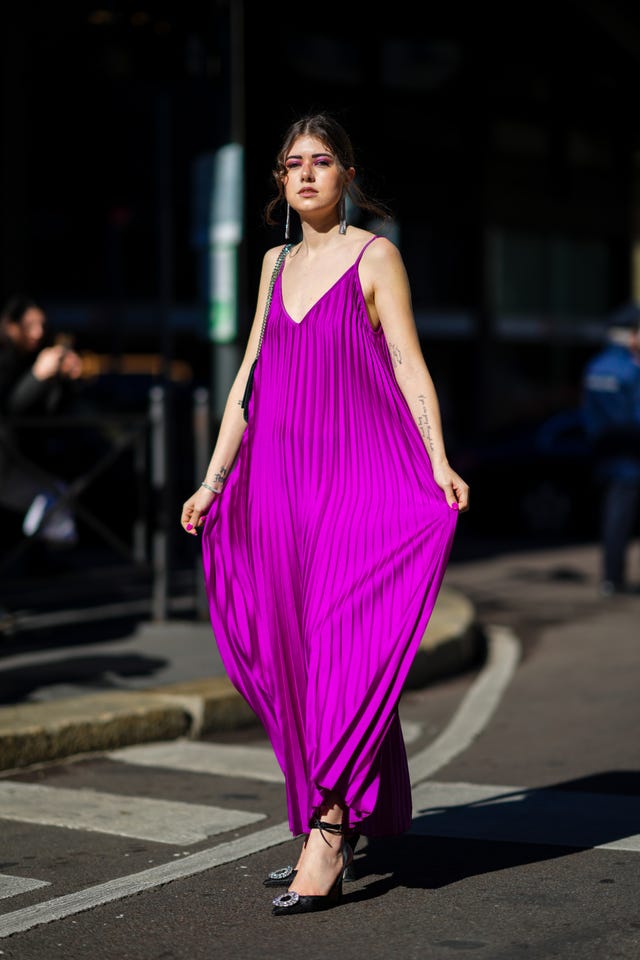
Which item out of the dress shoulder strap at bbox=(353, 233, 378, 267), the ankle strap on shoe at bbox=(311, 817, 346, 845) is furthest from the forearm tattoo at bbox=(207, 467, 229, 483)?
the ankle strap on shoe at bbox=(311, 817, 346, 845)

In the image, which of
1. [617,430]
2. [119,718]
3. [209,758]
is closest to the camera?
[209,758]

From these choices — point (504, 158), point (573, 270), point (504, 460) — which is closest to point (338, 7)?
point (504, 158)

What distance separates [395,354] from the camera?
427 cm

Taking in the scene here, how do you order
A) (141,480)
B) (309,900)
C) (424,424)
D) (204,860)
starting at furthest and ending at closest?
(141,480) → (204,860) → (424,424) → (309,900)

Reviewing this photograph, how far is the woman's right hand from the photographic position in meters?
4.43

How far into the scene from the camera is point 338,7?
28391mm

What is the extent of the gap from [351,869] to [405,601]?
0.82m

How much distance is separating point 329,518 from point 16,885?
1.30m

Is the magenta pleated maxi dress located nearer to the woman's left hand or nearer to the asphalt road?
the woman's left hand

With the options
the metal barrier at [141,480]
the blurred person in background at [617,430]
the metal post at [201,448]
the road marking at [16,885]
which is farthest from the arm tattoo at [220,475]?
the blurred person in background at [617,430]

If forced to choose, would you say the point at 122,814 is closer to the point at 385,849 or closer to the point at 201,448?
the point at 385,849

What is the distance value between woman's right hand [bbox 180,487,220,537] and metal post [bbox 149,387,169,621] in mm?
4183

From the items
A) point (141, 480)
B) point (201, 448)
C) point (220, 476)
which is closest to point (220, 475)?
point (220, 476)

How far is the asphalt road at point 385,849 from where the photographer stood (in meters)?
3.91
